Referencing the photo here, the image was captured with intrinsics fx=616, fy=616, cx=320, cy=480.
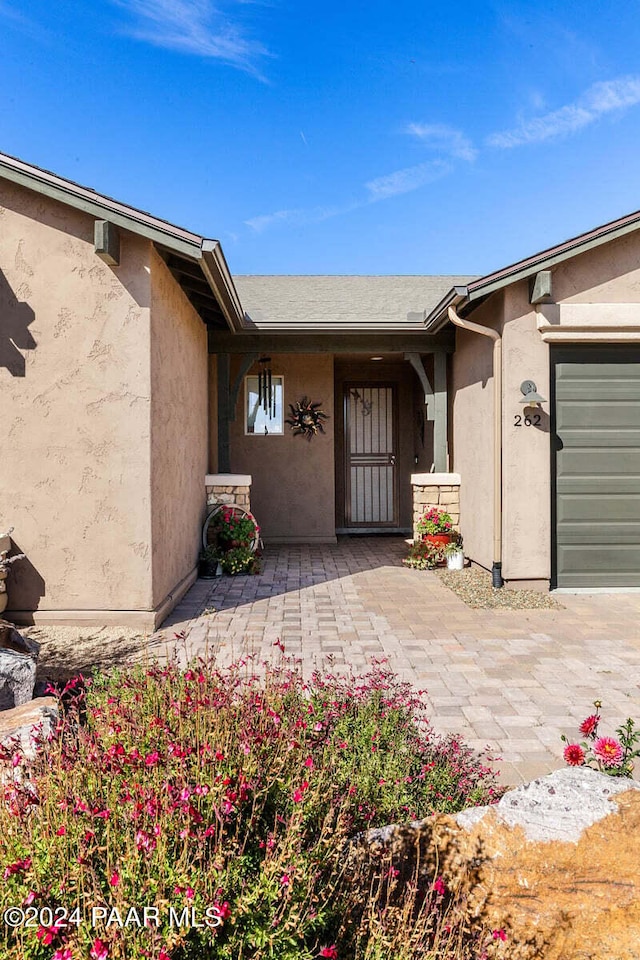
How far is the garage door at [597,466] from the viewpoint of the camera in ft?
22.4

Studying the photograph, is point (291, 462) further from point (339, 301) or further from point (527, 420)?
point (527, 420)

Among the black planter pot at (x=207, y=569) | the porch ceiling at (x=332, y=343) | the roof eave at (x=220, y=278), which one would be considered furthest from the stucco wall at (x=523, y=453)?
the black planter pot at (x=207, y=569)

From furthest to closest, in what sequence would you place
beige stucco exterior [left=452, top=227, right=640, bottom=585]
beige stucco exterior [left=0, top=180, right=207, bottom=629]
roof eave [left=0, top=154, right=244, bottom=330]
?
beige stucco exterior [left=452, top=227, right=640, bottom=585] → beige stucco exterior [left=0, top=180, right=207, bottom=629] → roof eave [left=0, top=154, right=244, bottom=330]

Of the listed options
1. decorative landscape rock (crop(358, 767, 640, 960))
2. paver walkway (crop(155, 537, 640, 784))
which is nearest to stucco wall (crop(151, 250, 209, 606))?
paver walkway (crop(155, 537, 640, 784))

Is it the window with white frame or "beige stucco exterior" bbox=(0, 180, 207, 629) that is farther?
the window with white frame

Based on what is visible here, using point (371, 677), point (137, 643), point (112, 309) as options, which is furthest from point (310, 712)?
point (112, 309)

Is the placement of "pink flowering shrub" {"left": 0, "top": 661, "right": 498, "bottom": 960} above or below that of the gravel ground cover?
above

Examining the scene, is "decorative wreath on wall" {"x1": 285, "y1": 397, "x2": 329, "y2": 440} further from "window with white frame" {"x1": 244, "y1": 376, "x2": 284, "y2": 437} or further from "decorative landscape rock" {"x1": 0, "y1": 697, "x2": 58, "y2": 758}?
"decorative landscape rock" {"x1": 0, "y1": 697, "x2": 58, "y2": 758}

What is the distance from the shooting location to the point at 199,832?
150 centimetres

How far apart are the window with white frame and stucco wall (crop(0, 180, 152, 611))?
198 inches

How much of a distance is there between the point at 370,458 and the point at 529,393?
551 centimetres

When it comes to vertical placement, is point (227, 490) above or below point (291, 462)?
below

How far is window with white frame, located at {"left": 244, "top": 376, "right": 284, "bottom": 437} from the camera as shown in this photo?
10375mm

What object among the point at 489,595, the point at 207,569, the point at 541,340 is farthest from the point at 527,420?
the point at 207,569
